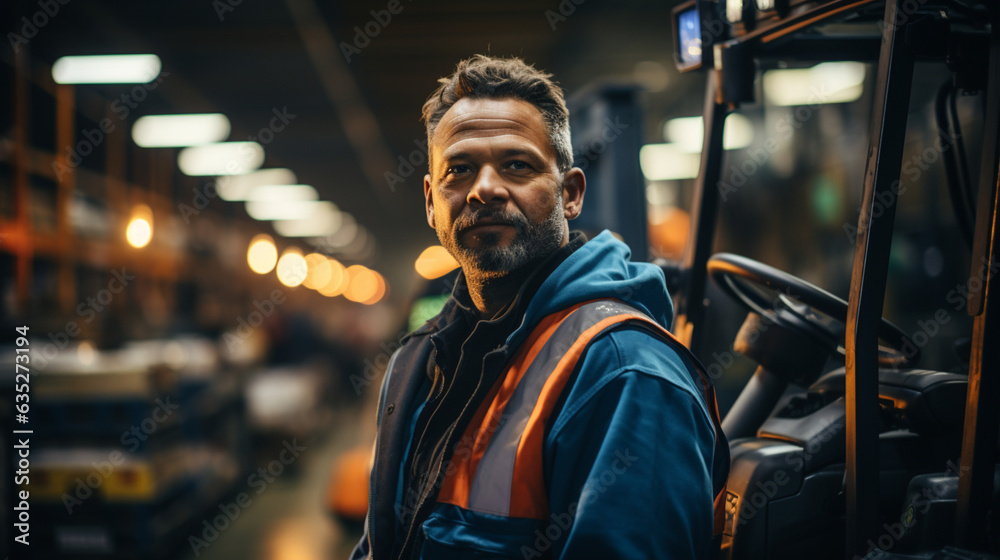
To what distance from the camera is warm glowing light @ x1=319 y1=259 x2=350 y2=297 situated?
1292 inches

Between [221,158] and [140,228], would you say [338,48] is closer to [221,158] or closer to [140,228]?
[140,228]

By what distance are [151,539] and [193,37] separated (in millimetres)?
6062

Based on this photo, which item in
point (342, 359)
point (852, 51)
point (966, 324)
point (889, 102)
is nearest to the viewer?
point (889, 102)

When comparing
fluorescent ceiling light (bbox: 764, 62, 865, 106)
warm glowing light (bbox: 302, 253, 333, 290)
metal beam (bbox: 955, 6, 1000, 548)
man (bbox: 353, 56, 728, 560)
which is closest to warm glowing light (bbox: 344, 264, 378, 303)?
warm glowing light (bbox: 302, 253, 333, 290)

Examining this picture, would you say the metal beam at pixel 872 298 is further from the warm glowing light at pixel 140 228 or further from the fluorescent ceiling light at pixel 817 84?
the warm glowing light at pixel 140 228

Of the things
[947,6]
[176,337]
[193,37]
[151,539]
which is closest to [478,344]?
[947,6]

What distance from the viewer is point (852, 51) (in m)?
2.19

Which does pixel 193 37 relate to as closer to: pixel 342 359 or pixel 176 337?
pixel 176 337

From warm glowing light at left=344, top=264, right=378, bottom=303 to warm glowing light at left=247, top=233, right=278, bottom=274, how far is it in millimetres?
21832

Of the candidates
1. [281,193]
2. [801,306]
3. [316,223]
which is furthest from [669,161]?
[316,223]

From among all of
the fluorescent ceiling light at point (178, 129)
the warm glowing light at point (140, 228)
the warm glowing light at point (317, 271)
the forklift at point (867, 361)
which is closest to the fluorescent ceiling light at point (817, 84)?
A: the forklift at point (867, 361)

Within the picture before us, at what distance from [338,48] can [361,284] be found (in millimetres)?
36245

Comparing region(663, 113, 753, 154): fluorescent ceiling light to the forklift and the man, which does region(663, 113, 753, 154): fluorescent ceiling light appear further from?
the man

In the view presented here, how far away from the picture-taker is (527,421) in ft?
4.28
